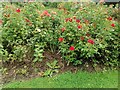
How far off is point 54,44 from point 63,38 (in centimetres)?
25

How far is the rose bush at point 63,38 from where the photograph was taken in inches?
191

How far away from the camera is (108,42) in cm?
510

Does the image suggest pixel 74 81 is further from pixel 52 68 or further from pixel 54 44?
pixel 54 44

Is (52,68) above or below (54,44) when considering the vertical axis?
below

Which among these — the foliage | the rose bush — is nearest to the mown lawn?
the foliage

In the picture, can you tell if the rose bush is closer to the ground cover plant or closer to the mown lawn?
the ground cover plant

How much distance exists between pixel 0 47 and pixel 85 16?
1.73 meters

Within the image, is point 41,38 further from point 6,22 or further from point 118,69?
point 118,69

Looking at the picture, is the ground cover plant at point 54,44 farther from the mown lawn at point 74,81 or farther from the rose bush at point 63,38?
the mown lawn at point 74,81

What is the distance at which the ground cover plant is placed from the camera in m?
4.79

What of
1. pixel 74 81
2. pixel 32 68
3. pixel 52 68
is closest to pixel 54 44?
pixel 52 68

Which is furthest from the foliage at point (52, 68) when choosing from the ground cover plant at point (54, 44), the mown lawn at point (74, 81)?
the mown lawn at point (74, 81)

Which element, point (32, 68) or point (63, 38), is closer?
point (32, 68)

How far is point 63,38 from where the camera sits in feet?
16.2
